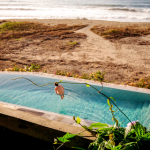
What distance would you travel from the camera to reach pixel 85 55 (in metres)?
6.94

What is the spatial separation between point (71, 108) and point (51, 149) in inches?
87.8

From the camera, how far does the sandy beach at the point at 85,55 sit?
5617mm

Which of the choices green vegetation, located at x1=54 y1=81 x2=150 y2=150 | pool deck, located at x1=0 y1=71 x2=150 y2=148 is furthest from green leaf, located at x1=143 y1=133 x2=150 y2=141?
pool deck, located at x1=0 y1=71 x2=150 y2=148

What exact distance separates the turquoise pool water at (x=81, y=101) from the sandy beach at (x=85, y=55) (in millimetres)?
1336

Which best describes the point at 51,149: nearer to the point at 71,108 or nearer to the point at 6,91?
the point at 71,108

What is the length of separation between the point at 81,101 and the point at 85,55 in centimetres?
361

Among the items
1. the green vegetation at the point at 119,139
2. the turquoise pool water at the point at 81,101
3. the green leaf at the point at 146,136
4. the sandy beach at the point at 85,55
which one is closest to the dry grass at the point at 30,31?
the sandy beach at the point at 85,55

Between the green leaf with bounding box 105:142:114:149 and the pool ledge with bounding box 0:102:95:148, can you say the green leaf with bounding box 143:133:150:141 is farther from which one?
the pool ledge with bounding box 0:102:95:148

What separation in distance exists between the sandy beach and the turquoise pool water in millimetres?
1336

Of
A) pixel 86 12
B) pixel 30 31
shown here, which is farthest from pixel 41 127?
pixel 86 12

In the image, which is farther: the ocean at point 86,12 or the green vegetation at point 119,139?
the ocean at point 86,12

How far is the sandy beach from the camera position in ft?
18.4

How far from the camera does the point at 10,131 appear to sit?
1392 mm

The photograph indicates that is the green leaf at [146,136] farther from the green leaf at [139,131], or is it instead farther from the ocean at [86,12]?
the ocean at [86,12]
